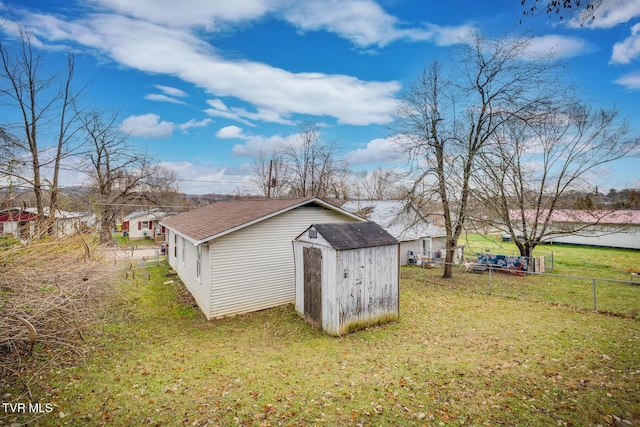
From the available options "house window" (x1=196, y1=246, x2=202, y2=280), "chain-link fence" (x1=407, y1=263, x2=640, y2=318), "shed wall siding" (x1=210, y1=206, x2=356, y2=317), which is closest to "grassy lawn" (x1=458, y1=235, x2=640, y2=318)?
"chain-link fence" (x1=407, y1=263, x2=640, y2=318)

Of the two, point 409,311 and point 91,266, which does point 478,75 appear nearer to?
point 409,311

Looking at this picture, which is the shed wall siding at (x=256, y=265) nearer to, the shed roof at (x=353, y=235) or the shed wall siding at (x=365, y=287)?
the shed roof at (x=353, y=235)

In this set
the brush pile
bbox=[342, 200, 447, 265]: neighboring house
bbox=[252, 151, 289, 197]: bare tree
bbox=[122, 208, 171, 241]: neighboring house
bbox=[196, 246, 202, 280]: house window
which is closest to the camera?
the brush pile

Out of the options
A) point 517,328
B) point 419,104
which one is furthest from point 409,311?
point 419,104

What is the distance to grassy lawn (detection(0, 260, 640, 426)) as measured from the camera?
4328 mm

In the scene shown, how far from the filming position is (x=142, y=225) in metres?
38.1

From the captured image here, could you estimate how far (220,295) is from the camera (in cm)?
987

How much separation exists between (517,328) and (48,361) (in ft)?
36.7

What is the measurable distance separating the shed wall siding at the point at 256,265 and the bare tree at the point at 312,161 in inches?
847

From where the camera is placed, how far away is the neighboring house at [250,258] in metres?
9.85

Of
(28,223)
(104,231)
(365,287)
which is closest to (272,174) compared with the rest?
(104,231)

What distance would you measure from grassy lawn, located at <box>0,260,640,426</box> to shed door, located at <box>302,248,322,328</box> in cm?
41

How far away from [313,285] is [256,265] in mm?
2742

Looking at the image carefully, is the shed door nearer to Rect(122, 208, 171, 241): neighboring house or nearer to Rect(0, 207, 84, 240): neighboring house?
Rect(0, 207, 84, 240): neighboring house
